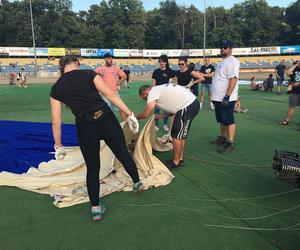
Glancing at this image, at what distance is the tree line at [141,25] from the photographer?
70.5 meters

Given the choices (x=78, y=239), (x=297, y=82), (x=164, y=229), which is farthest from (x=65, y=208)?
(x=297, y=82)

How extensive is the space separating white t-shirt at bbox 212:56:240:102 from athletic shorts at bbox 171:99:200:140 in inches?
54.2

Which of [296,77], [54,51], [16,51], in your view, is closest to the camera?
[296,77]

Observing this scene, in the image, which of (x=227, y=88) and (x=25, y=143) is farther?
(x=25, y=143)

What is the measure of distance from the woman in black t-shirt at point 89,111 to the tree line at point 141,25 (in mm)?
68875

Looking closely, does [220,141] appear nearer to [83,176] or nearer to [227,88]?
[227,88]

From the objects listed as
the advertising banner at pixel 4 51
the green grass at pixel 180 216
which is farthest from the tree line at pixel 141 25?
the green grass at pixel 180 216

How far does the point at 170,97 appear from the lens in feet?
17.2

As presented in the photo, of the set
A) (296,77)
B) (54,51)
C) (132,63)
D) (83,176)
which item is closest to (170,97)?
(83,176)

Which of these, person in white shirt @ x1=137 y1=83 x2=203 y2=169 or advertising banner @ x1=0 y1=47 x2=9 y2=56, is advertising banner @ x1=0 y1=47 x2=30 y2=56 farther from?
person in white shirt @ x1=137 y1=83 x2=203 y2=169

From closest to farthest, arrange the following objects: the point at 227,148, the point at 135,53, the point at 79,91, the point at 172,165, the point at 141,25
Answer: the point at 79,91
the point at 172,165
the point at 227,148
the point at 135,53
the point at 141,25

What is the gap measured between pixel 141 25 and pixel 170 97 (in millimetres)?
74216

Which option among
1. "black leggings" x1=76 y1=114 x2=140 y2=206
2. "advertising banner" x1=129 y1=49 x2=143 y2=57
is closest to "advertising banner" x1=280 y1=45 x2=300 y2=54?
"advertising banner" x1=129 y1=49 x2=143 y2=57

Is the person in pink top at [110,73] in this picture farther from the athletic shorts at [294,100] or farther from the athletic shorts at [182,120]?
the athletic shorts at [294,100]
